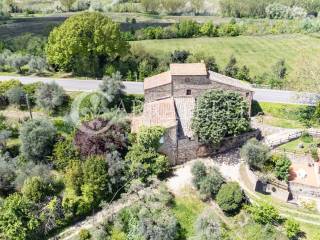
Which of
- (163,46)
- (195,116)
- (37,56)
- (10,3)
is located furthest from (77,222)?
(10,3)

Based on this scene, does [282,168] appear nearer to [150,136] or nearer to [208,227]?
[208,227]

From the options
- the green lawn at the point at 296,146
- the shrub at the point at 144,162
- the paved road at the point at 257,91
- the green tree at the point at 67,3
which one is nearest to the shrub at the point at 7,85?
the paved road at the point at 257,91

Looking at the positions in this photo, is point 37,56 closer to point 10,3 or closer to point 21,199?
point 21,199

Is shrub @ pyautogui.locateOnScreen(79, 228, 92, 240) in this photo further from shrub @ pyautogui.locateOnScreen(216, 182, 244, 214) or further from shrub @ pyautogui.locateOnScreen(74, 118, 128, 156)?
shrub @ pyautogui.locateOnScreen(216, 182, 244, 214)

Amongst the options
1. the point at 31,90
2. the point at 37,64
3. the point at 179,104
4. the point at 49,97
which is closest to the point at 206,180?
the point at 179,104

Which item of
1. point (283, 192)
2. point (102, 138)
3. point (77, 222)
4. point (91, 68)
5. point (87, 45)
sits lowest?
point (77, 222)

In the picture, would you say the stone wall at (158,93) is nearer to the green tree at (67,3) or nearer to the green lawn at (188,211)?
the green lawn at (188,211)

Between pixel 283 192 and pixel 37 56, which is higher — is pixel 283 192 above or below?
below
